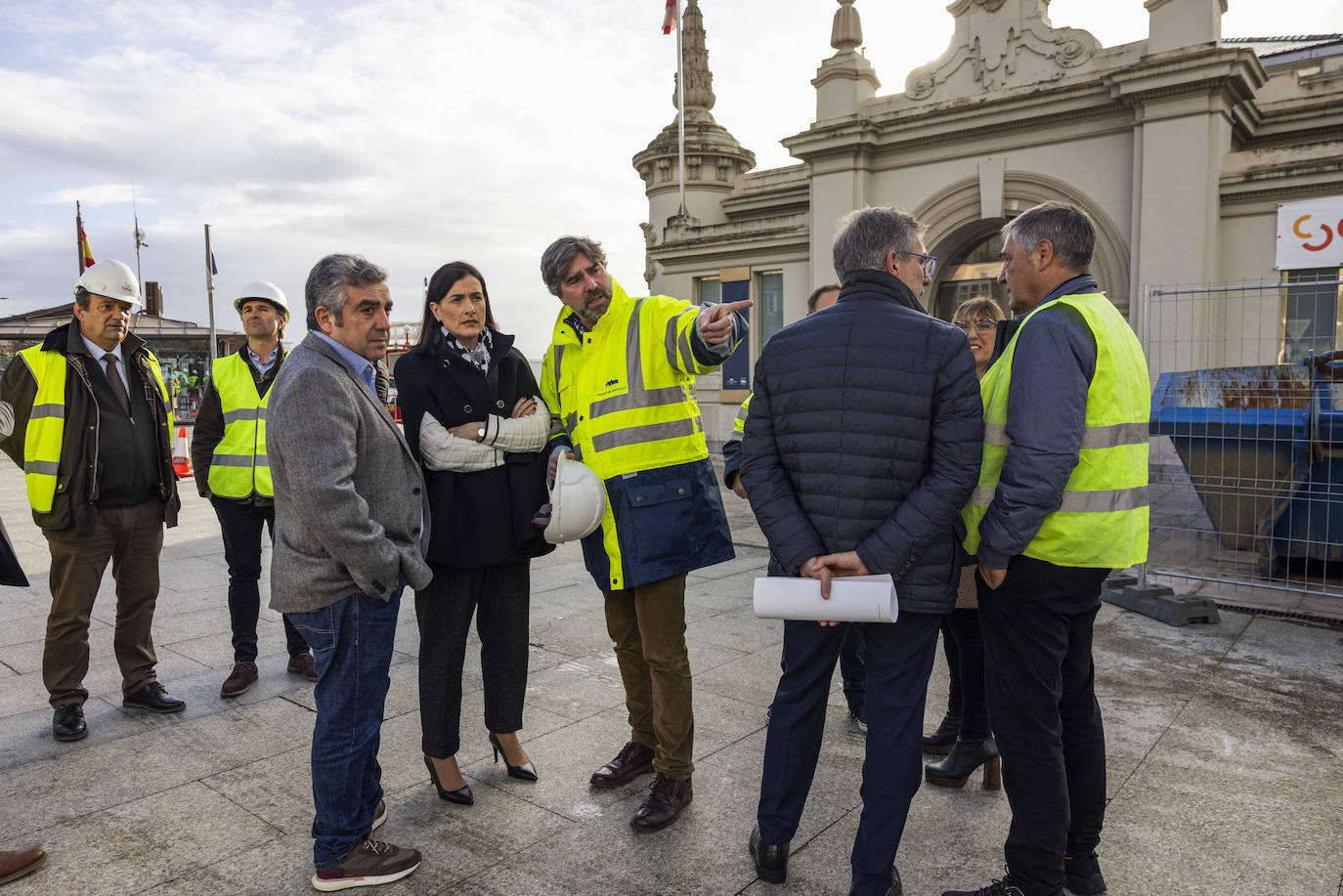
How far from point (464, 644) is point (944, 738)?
2.07m

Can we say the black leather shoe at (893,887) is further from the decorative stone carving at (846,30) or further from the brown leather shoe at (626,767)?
the decorative stone carving at (846,30)

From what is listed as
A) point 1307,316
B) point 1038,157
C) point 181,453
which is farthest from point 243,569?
point 1038,157

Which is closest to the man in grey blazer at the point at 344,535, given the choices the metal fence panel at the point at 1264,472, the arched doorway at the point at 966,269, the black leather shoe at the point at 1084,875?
the black leather shoe at the point at 1084,875

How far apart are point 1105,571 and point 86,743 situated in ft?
13.6

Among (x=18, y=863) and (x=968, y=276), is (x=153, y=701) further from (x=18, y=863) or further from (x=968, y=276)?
(x=968, y=276)

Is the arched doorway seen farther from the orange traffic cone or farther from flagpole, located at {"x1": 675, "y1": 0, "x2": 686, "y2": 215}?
the orange traffic cone

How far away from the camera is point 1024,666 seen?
8.13 feet

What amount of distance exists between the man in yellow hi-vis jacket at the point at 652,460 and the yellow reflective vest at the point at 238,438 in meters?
2.20

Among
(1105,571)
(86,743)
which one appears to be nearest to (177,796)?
(86,743)

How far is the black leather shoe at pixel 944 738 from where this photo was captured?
143 inches

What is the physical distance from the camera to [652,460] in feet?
10.3

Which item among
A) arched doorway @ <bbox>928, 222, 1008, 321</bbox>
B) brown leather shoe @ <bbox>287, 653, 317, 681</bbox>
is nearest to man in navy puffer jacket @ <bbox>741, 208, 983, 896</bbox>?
brown leather shoe @ <bbox>287, 653, 317, 681</bbox>

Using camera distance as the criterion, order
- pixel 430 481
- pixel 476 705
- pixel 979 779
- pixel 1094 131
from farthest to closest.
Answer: pixel 1094 131 → pixel 476 705 → pixel 979 779 → pixel 430 481

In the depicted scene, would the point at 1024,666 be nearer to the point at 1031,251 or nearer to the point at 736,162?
the point at 1031,251
